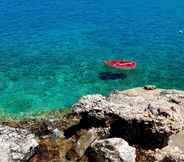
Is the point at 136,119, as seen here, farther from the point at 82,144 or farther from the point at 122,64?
the point at 122,64

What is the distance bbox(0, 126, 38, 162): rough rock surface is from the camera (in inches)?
809

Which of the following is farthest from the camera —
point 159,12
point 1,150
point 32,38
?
point 159,12

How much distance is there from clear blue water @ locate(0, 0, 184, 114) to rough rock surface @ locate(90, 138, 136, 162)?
2834 centimetres

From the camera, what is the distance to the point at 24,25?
85.7 meters

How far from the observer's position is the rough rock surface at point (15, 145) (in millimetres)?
20545

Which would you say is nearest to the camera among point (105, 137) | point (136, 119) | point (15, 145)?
point (15, 145)

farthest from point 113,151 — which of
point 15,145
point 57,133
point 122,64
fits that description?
point 122,64

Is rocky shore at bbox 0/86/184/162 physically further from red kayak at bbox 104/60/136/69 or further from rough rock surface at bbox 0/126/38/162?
red kayak at bbox 104/60/136/69

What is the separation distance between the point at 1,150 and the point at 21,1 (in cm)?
8599

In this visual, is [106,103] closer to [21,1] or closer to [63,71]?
[63,71]

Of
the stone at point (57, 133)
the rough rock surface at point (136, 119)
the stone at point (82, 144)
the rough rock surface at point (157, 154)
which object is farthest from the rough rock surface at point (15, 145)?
the rough rock surface at point (157, 154)

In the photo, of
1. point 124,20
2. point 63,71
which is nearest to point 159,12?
point 124,20

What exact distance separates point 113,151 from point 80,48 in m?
52.1

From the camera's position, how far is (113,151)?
21.4 metres
